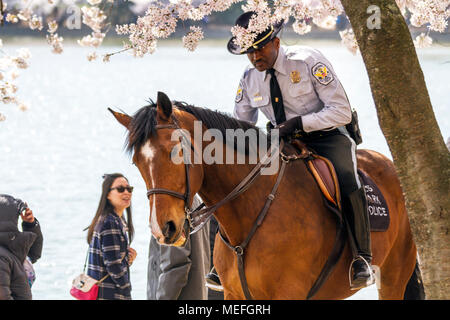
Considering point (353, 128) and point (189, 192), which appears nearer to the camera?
point (189, 192)

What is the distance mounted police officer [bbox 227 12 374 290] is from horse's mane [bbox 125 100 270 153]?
466 mm

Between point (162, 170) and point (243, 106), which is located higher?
point (243, 106)

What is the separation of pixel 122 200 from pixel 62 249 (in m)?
8.37

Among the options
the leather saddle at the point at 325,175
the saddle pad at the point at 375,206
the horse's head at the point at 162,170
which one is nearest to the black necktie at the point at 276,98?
the leather saddle at the point at 325,175

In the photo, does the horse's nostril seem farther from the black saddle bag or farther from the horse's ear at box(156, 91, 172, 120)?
the black saddle bag

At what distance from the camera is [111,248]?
6.34 meters

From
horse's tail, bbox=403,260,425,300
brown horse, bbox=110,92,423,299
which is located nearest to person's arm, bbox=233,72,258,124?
brown horse, bbox=110,92,423,299

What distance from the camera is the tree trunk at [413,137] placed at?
4.01 meters

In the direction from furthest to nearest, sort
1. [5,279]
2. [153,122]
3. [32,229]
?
[32,229]
[5,279]
[153,122]

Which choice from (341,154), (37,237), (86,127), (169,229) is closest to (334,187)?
(341,154)

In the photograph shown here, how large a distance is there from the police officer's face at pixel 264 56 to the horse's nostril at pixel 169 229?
1.48 metres

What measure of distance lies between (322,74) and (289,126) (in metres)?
0.45

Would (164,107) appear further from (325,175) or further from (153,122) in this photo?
(325,175)

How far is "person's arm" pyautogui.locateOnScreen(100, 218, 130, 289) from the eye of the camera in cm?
631
